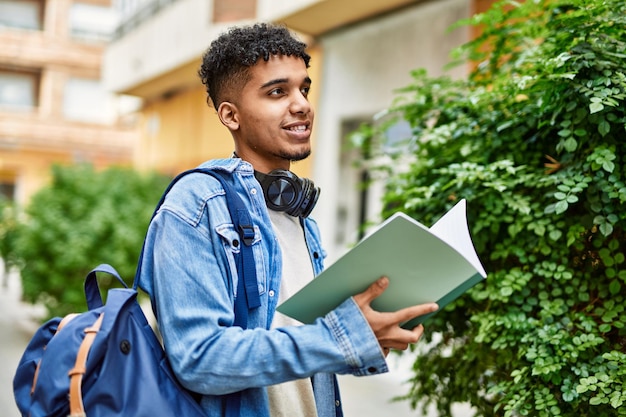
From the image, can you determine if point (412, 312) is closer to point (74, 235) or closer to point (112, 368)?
point (112, 368)

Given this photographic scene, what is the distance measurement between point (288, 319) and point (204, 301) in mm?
331

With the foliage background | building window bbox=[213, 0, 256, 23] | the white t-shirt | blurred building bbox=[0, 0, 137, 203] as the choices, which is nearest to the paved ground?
the foliage background

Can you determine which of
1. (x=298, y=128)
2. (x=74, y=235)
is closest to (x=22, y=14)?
(x=74, y=235)

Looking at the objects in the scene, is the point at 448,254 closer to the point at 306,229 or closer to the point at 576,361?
the point at 306,229

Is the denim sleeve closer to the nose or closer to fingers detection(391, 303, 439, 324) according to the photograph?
fingers detection(391, 303, 439, 324)

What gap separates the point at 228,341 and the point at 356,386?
6808mm

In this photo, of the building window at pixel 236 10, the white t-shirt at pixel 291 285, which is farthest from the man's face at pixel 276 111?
the building window at pixel 236 10

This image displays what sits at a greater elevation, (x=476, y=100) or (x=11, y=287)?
(x=476, y=100)

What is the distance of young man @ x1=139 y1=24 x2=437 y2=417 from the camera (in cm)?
155

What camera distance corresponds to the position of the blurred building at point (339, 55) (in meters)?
9.12

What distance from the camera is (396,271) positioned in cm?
158

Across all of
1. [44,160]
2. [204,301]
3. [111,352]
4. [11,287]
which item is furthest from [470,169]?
[44,160]

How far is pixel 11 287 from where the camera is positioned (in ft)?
60.7

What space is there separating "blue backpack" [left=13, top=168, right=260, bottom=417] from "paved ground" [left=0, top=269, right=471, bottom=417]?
11.2 ft
